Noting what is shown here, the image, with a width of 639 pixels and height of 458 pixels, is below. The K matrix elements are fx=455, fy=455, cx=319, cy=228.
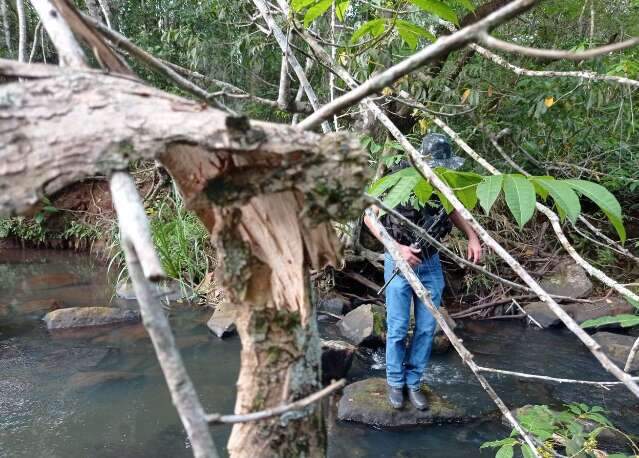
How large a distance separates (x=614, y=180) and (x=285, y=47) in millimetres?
4685

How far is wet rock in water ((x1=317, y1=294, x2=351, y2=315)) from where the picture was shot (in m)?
4.82

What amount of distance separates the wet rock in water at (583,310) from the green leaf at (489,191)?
4216 mm

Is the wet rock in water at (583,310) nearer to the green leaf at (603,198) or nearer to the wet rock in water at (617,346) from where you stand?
the wet rock in water at (617,346)

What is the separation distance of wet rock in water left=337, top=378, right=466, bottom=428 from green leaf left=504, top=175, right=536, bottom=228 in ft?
7.90

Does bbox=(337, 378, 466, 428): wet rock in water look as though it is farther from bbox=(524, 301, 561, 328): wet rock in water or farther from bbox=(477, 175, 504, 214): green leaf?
bbox=(477, 175, 504, 214): green leaf

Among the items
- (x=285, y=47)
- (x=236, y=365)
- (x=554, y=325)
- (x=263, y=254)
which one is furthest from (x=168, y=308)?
(x=263, y=254)

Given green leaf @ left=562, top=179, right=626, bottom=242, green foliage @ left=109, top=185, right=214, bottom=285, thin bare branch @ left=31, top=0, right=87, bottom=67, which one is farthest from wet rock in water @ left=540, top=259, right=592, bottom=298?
thin bare branch @ left=31, top=0, right=87, bottom=67

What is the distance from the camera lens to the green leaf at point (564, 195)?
0.84m

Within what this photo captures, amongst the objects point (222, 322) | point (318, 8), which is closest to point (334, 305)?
point (222, 322)

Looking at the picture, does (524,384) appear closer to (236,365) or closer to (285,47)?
(236,365)

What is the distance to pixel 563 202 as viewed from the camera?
2.83 feet

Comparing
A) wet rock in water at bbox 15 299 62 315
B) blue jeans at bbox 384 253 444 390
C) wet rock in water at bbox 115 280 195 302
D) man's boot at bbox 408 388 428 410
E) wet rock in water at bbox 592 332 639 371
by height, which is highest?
blue jeans at bbox 384 253 444 390

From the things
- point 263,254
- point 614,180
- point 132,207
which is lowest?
point 614,180

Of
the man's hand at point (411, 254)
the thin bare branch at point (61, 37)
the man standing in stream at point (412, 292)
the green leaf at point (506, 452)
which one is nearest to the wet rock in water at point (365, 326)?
the man standing in stream at point (412, 292)
